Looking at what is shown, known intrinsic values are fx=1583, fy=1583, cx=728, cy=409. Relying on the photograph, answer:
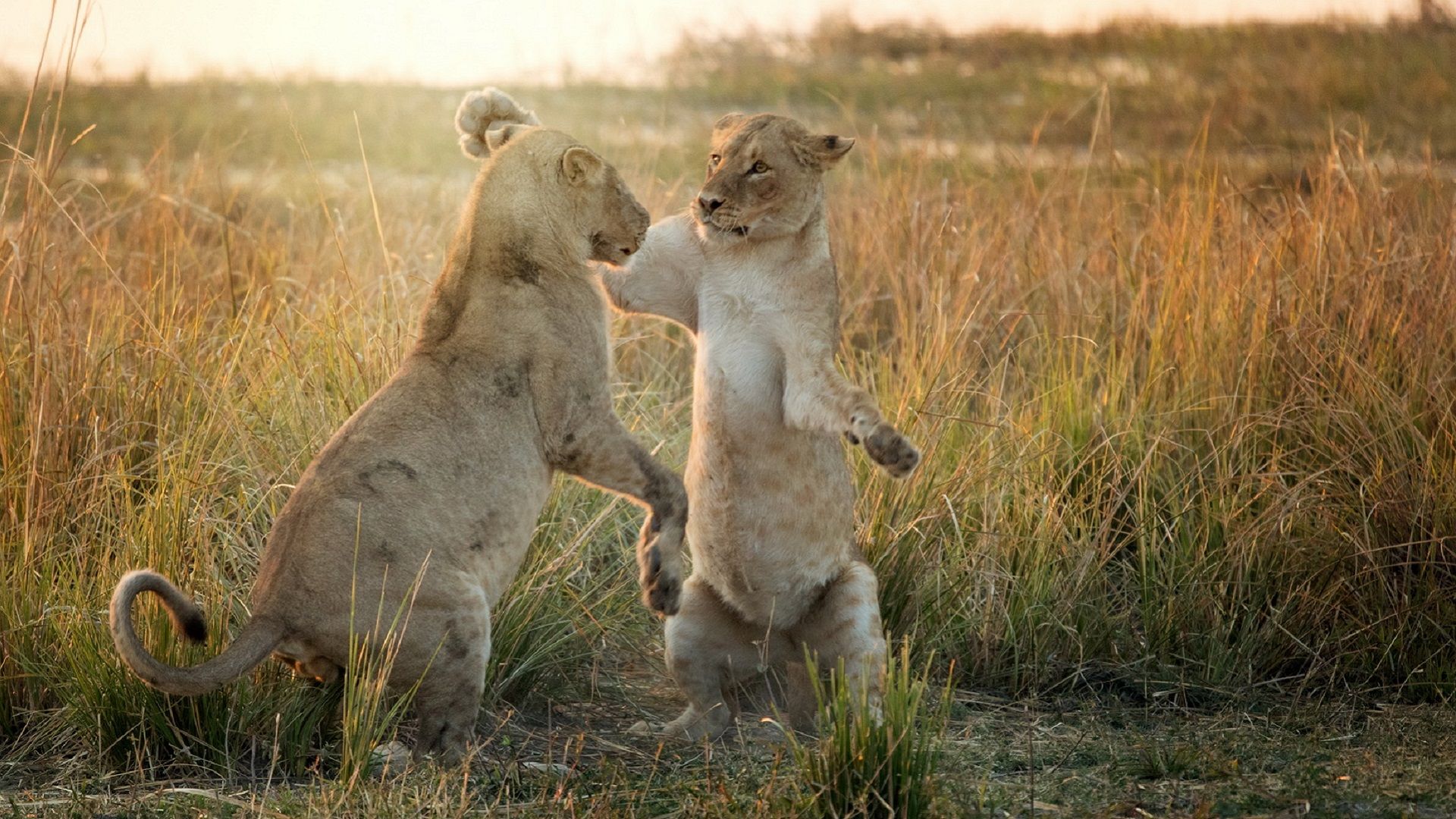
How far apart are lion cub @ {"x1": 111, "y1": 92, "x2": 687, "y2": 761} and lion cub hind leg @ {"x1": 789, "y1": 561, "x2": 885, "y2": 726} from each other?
1.77ft

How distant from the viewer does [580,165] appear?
174 inches

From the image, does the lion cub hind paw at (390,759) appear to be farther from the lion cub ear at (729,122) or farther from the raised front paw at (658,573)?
the lion cub ear at (729,122)

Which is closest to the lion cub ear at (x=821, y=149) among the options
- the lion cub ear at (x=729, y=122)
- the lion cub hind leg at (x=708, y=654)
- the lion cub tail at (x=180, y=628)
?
the lion cub ear at (x=729, y=122)

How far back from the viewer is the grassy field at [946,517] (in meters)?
4.03

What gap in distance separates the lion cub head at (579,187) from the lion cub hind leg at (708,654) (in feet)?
3.45

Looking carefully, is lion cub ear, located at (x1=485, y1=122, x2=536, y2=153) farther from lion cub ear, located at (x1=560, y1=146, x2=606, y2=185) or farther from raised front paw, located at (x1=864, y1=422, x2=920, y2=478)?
raised front paw, located at (x1=864, y1=422, x2=920, y2=478)

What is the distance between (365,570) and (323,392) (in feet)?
5.22

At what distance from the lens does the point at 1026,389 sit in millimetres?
6566

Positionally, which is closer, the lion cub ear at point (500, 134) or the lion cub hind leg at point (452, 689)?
the lion cub hind leg at point (452, 689)

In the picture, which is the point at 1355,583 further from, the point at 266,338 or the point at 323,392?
the point at 266,338

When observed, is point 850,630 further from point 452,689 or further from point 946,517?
point 452,689

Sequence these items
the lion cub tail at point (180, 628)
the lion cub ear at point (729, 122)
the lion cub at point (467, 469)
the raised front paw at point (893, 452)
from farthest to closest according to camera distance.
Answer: the lion cub ear at point (729, 122) < the raised front paw at point (893, 452) < the lion cub at point (467, 469) < the lion cub tail at point (180, 628)

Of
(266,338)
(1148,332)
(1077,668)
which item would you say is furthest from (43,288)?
(1148,332)

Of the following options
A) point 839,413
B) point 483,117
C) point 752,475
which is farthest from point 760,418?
point 483,117
